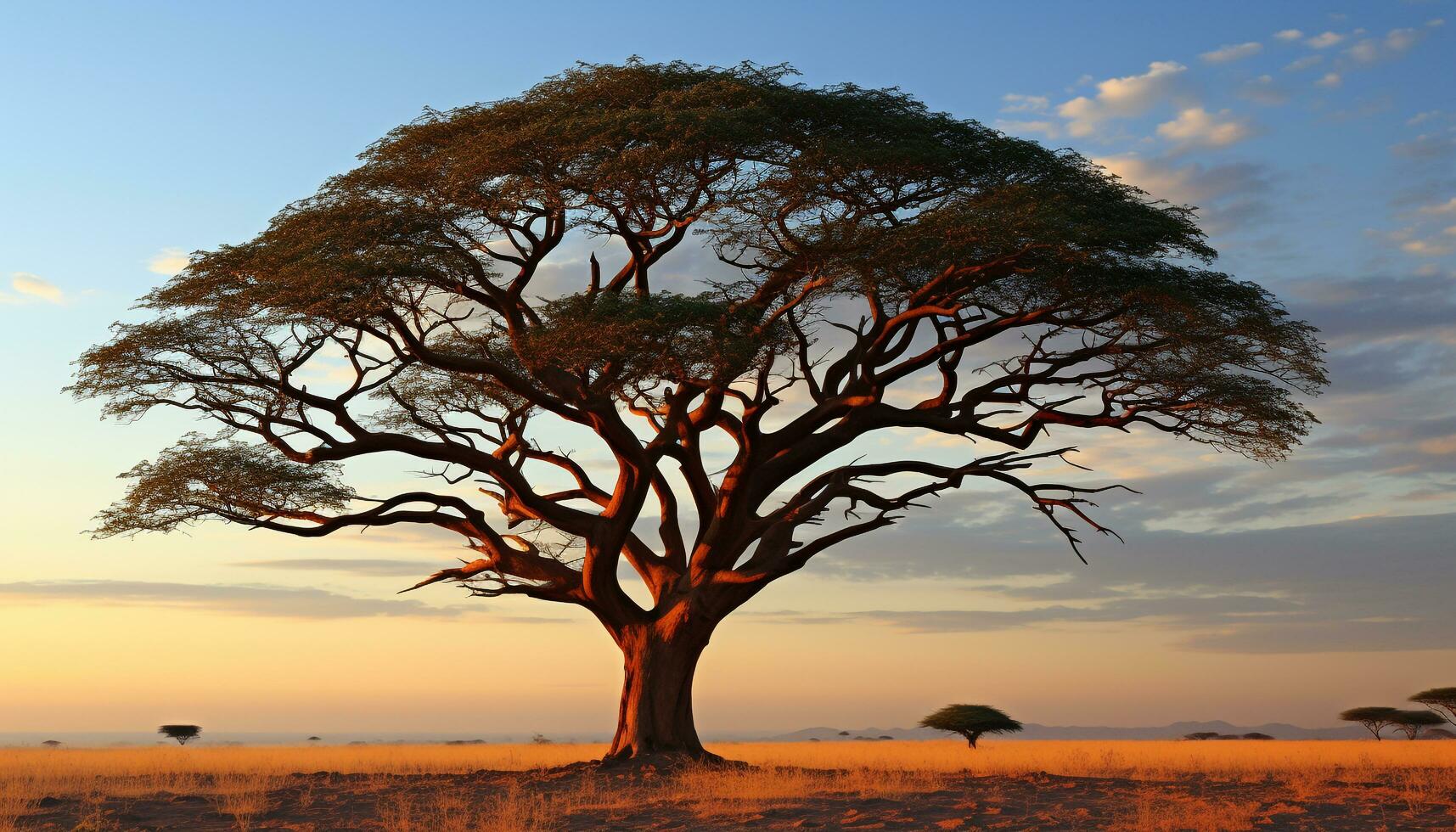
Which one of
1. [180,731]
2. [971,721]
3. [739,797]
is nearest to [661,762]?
[739,797]

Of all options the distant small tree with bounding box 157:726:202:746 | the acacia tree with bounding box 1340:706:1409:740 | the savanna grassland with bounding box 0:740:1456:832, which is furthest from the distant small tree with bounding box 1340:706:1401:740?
the distant small tree with bounding box 157:726:202:746

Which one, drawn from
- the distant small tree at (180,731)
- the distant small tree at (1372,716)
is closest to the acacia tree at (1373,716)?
the distant small tree at (1372,716)

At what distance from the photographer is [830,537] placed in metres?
20.1

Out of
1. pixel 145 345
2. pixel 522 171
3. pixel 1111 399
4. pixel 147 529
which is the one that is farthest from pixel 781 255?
pixel 147 529

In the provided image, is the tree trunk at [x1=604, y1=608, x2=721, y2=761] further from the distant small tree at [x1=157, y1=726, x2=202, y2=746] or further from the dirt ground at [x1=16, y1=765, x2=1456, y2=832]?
the distant small tree at [x1=157, y1=726, x2=202, y2=746]

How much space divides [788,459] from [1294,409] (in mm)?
8027

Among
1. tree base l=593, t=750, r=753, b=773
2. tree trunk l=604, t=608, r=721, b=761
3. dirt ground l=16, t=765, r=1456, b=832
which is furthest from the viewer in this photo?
tree trunk l=604, t=608, r=721, b=761

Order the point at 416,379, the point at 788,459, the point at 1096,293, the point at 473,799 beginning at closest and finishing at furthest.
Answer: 1. the point at 473,799
2. the point at 1096,293
3. the point at 788,459
4. the point at 416,379

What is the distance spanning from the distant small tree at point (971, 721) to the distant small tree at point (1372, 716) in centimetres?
1726

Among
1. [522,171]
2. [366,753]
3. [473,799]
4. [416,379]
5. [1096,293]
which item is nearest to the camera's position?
[473,799]

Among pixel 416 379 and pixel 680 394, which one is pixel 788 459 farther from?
pixel 416 379

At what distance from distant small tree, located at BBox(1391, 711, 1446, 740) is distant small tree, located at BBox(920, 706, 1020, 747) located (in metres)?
17.7

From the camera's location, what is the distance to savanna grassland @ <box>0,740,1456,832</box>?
14.7m

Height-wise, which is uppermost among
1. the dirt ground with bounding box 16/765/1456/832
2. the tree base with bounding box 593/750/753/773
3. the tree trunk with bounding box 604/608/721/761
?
the tree trunk with bounding box 604/608/721/761
